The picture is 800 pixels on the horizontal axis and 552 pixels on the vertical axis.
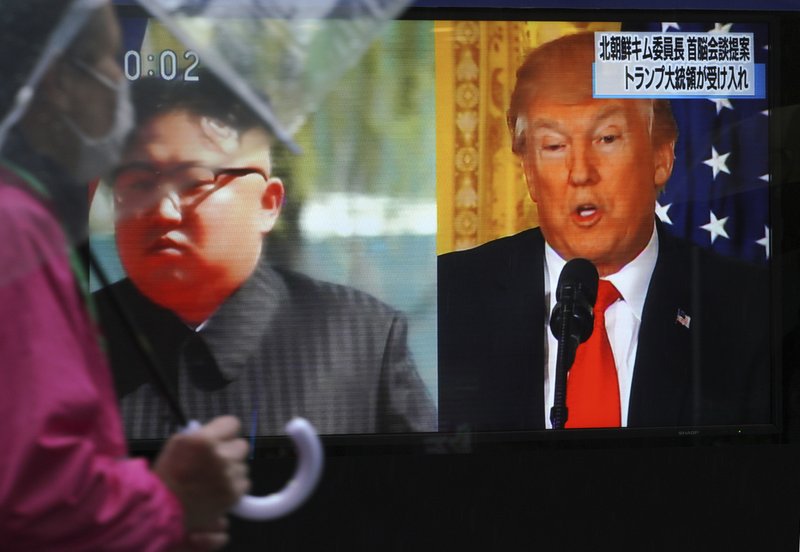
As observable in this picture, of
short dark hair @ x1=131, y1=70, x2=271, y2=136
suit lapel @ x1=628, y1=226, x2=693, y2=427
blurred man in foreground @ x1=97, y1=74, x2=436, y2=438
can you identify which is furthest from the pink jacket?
suit lapel @ x1=628, y1=226, x2=693, y2=427

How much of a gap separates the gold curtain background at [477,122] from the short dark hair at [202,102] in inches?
112

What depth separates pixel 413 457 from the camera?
15.5ft

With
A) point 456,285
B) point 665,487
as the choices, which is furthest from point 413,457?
point 665,487

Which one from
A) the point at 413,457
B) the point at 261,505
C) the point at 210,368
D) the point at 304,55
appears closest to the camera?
the point at 304,55

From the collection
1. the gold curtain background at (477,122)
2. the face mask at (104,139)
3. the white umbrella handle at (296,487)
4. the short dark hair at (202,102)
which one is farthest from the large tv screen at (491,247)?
the face mask at (104,139)

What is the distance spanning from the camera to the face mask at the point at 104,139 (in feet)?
4.06

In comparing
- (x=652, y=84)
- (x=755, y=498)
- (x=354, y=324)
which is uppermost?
(x=652, y=84)

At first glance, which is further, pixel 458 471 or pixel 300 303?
pixel 458 471

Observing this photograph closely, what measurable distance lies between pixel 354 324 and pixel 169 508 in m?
3.10

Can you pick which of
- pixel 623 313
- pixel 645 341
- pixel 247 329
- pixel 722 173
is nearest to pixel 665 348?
pixel 645 341

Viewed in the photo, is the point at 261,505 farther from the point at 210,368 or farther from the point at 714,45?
the point at 714,45

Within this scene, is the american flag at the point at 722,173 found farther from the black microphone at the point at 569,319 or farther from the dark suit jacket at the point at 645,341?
the black microphone at the point at 569,319

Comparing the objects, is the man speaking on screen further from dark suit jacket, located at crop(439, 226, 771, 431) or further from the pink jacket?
the pink jacket

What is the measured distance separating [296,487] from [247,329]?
2.89 m
